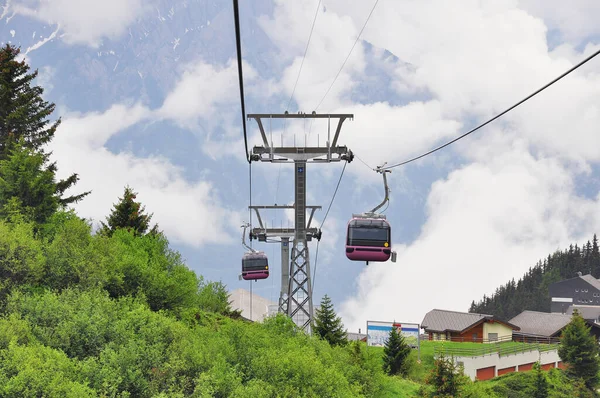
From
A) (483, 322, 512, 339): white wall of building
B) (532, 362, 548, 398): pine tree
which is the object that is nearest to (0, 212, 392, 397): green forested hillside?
(532, 362, 548, 398): pine tree

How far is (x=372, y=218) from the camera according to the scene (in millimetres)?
25328

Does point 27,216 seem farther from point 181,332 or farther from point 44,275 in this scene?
point 181,332

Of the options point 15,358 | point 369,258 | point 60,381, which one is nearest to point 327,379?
point 369,258

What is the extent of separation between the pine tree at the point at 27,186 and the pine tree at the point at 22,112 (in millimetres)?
5450

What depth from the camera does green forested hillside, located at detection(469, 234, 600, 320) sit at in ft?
491

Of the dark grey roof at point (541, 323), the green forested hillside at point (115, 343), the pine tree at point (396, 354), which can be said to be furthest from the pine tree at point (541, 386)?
the dark grey roof at point (541, 323)

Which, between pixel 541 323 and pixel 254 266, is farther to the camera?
pixel 541 323

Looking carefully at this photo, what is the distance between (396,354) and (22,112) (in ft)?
109

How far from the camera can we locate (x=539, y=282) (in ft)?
535

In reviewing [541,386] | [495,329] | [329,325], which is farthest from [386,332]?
[495,329]

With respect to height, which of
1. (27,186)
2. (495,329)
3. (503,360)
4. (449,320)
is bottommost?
(503,360)

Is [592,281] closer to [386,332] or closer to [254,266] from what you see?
[386,332]

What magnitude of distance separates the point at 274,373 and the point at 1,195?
73.7ft

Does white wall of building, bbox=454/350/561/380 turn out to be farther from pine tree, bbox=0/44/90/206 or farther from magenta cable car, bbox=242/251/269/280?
pine tree, bbox=0/44/90/206
